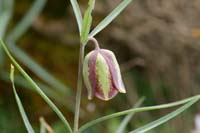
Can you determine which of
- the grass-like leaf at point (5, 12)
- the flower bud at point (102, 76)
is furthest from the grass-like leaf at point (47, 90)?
the flower bud at point (102, 76)

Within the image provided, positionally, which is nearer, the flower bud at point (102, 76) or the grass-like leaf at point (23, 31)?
the flower bud at point (102, 76)

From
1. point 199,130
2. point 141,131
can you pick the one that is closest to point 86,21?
point 141,131

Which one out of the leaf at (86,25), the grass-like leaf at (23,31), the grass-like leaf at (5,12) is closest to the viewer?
the leaf at (86,25)

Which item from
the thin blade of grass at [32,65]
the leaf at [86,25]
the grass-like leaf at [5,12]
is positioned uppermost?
the leaf at [86,25]

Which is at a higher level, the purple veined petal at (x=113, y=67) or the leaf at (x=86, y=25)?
the leaf at (x=86, y=25)

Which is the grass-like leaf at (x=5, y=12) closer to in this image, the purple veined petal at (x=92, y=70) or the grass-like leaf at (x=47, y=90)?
the grass-like leaf at (x=47, y=90)

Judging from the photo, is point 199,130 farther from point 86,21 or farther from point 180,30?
point 86,21

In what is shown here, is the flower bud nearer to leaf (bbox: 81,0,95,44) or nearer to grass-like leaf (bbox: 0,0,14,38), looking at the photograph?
leaf (bbox: 81,0,95,44)

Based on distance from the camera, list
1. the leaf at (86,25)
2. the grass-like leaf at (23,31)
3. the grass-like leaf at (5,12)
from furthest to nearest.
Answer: the grass-like leaf at (23,31), the grass-like leaf at (5,12), the leaf at (86,25)
